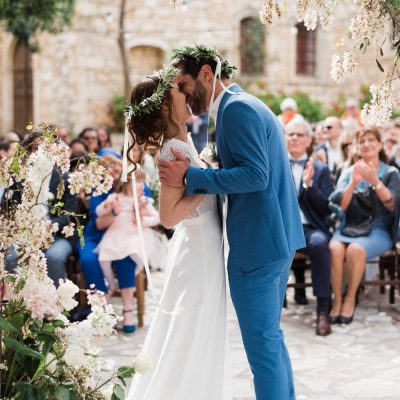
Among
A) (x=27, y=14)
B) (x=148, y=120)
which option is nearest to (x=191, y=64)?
(x=148, y=120)

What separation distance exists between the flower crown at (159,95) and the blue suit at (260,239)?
264mm

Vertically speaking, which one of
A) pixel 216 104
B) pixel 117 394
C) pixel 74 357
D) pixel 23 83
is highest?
pixel 23 83

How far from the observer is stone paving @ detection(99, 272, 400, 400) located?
446 centimetres

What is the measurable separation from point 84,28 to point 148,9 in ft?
6.27

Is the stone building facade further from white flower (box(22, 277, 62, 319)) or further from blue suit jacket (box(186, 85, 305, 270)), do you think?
white flower (box(22, 277, 62, 319))

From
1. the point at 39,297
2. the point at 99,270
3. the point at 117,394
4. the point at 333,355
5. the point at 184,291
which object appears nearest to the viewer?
the point at 39,297

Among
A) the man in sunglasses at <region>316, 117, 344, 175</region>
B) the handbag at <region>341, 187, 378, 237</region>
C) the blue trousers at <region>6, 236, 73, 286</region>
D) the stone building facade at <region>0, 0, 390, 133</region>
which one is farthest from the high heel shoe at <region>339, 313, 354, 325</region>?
the stone building facade at <region>0, 0, 390, 133</region>

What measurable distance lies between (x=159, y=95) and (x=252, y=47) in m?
17.9

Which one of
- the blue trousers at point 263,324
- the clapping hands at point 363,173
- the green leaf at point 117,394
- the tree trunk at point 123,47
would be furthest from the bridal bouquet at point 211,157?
the tree trunk at point 123,47

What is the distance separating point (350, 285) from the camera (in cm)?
617

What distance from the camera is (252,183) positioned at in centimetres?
319

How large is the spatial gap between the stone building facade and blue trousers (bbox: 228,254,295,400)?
13703mm

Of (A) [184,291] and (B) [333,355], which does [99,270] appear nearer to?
(B) [333,355]

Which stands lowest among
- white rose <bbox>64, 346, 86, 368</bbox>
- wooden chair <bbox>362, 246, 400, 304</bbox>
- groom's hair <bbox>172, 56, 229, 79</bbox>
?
wooden chair <bbox>362, 246, 400, 304</bbox>
